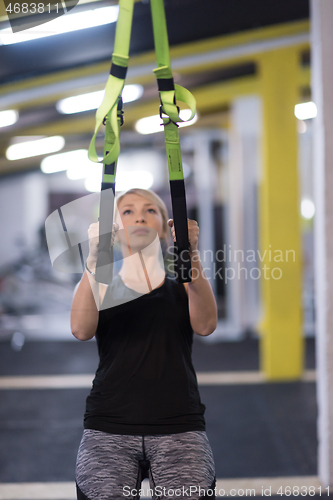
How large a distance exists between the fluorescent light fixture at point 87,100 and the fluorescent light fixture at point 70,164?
1.20m

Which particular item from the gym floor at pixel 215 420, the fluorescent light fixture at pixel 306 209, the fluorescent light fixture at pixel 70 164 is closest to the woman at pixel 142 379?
the gym floor at pixel 215 420

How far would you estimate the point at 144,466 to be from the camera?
3.64ft

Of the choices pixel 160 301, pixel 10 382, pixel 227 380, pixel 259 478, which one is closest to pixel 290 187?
pixel 227 380

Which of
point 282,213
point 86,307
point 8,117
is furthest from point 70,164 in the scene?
point 86,307

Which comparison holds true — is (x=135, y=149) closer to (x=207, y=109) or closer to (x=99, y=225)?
(x=207, y=109)

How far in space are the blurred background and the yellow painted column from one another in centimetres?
1

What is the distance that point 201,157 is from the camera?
5848 millimetres

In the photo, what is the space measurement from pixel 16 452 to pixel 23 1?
242cm

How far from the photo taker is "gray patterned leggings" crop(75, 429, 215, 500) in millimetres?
1026

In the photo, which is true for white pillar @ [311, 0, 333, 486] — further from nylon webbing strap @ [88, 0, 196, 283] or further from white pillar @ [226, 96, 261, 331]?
white pillar @ [226, 96, 261, 331]

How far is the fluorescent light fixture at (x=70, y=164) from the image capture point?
19.7 feet

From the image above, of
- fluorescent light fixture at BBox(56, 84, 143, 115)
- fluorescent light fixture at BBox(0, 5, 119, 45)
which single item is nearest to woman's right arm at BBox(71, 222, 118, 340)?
fluorescent light fixture at BBox(0, 5, 119, 45)

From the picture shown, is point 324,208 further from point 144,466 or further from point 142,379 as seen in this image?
point 144,466

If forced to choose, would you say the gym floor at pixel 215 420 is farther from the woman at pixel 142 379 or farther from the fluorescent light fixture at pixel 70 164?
the fluorescent light fixture at pixel 70 164
